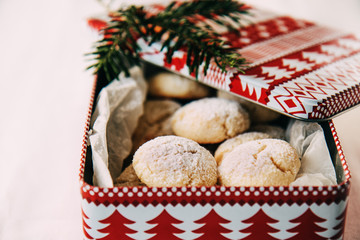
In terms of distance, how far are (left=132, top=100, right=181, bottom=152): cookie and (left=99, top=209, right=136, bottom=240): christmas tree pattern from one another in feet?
1.01

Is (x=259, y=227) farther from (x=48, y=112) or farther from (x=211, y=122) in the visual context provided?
(x=48, y=112)

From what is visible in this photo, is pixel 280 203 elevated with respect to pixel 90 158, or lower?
lower

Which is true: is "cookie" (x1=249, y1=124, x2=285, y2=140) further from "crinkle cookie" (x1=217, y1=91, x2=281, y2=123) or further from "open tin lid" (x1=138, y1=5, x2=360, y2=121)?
"open tin lid" (x1=138, y1=5, x2=360, y2=121)

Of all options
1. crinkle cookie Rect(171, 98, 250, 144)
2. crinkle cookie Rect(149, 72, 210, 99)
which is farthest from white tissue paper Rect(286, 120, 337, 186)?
crinkle cookie Rect(149, 72, 210, 99)

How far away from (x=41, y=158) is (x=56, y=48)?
2.28 ft

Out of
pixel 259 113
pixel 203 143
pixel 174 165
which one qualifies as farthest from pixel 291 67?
pixel 174 165

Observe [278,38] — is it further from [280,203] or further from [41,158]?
[41,158]

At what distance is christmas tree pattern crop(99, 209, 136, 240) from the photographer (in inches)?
24.5

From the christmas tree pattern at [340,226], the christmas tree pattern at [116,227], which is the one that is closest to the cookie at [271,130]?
the christmas tree pattern at [340,226]

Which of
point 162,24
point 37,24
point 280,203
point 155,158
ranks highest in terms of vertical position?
point 37,24

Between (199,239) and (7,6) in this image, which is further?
(7,6)

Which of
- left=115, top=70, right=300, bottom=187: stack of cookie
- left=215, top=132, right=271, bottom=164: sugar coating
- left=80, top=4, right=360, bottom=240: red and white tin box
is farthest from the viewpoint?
left=215, top=132, right=271, bottom=164: sugar coating

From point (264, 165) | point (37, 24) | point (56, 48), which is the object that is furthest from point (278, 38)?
point (37, 24)

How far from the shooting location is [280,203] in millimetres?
607
